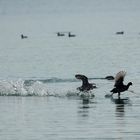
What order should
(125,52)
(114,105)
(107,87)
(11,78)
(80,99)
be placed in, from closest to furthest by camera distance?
(114,105)
(80,99)
(107,87)
(11,78)
(125,52)

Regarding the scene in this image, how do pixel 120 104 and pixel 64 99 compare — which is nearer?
pixel 120 104

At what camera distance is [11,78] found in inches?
1672

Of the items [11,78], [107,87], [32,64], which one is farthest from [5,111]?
[32,64]

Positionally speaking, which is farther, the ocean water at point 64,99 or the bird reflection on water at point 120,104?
the bird reflection on water at point 120,104

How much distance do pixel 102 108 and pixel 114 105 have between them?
120 cm

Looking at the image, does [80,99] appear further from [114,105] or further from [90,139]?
[90,139]

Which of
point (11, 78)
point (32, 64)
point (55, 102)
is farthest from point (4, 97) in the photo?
point (32, 64)

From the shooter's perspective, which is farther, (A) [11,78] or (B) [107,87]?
(A) [11,78]

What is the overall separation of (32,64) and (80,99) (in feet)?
66.1

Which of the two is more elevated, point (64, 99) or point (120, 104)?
point (64, 99)

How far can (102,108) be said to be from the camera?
93.2ft

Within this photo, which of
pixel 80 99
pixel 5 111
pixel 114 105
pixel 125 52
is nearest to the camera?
pixel 5 111

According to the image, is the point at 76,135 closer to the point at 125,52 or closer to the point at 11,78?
the point at 11,78

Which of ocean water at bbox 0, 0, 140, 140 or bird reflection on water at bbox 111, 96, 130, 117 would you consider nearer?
ocean water at bbox 0, 0, 140, 140
